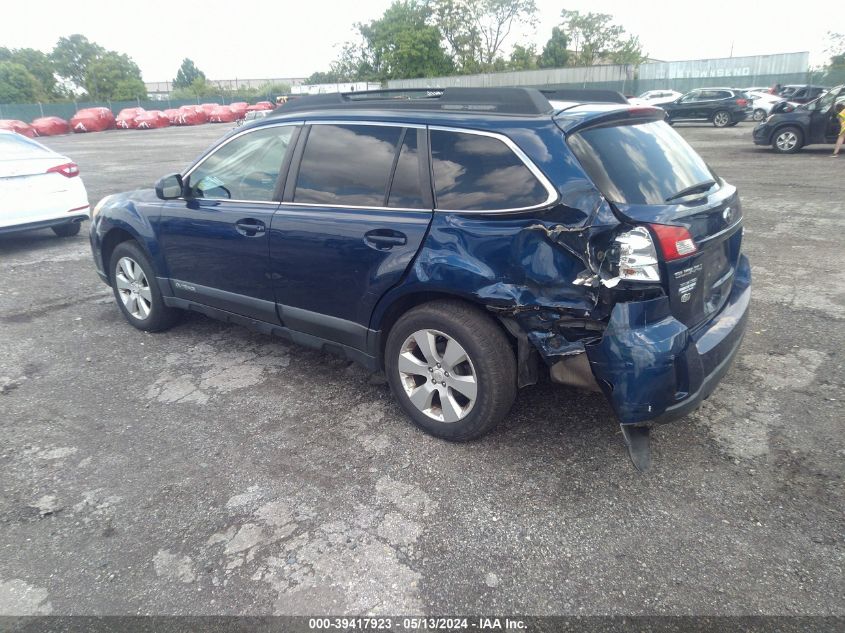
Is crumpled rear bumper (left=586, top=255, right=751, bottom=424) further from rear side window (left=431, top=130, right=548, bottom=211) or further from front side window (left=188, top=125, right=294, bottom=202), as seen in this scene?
front side window (left=188, top=125, right=294, bottom=202)

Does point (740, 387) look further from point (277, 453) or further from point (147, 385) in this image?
point (147, 385)

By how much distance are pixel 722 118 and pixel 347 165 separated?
87.6ft

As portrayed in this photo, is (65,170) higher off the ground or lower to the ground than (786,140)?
higher

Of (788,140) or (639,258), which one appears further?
(788,140)

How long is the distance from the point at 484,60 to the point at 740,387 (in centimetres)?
7837

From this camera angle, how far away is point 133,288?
5.15 meters

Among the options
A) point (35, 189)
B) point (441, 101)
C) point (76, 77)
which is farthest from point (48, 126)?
point (76, 77)

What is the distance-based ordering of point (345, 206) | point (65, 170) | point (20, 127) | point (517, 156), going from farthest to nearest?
point (20, 127)
point (65, 170)
point (345, 206)
point (517, 156)

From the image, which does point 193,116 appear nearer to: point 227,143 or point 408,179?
point 227,143

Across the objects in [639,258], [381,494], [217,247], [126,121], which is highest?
[126,121]

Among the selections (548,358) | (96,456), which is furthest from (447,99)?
(96,456)

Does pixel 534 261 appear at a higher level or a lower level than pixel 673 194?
lower

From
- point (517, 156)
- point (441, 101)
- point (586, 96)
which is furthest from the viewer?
point (586, 96)

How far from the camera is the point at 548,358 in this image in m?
3.06
